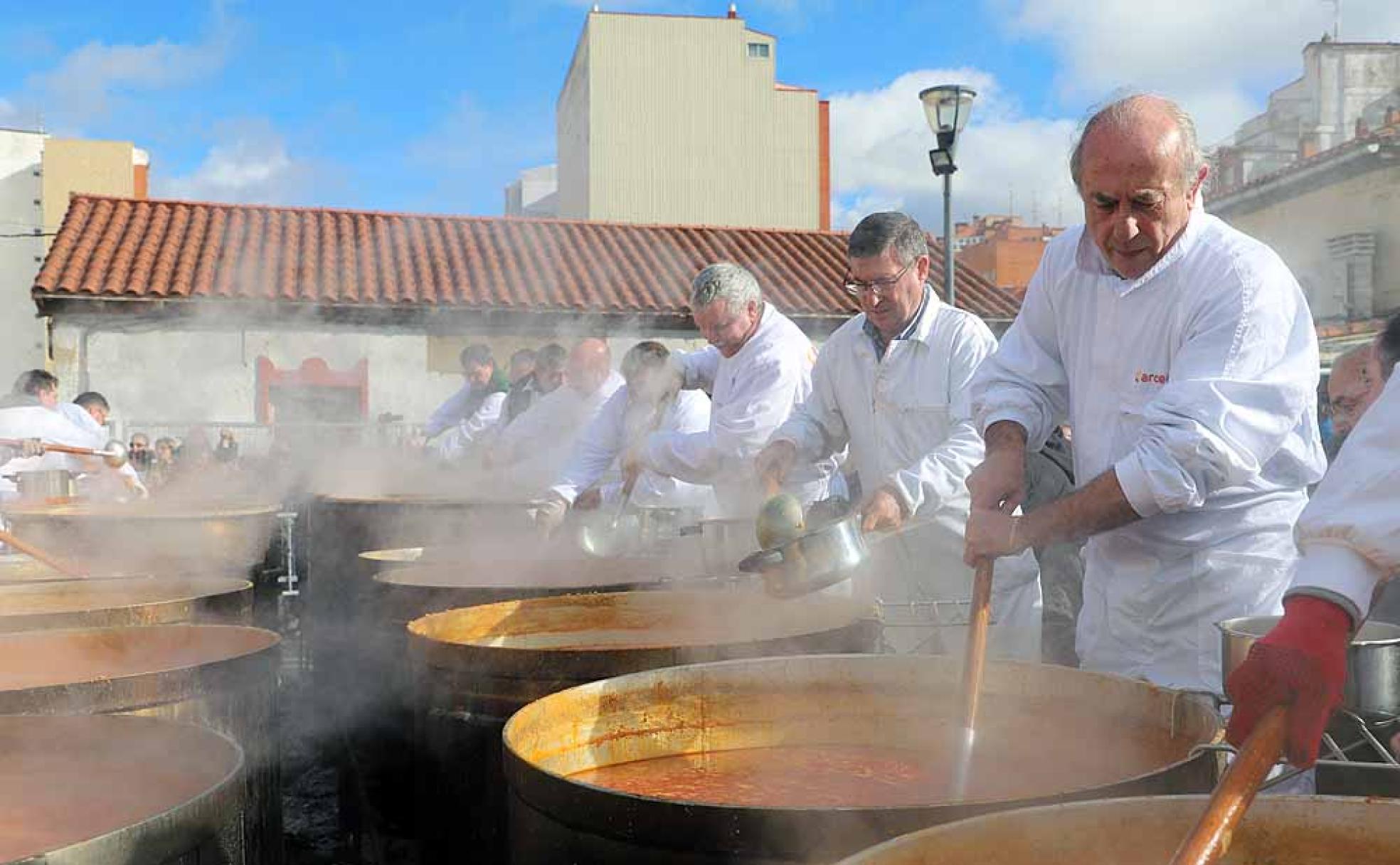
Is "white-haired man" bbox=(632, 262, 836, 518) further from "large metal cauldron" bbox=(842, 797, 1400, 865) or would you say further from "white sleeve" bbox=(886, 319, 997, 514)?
"large metal cauldron" bbox=(842, 797, 1400, 865)

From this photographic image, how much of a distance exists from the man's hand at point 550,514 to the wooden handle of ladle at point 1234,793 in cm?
351

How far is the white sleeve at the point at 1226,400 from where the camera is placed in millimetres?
2141

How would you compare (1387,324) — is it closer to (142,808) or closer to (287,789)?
(142,808)

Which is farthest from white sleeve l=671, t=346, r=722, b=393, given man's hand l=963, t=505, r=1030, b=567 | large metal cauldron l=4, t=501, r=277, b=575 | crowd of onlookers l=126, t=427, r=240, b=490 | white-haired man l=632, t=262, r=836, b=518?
crowd of onlookers l=126, t=427, r=240, b=490

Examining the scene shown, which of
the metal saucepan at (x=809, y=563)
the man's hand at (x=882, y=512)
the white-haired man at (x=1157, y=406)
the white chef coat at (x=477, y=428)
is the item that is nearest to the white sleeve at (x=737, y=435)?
the man's hand at (x=882, y=512)

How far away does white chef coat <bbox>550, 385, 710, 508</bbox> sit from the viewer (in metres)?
5.34

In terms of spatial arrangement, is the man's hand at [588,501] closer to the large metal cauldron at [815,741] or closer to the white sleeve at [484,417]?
the large metal cauldron at [815,741]

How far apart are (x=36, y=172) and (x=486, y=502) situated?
1051 inches

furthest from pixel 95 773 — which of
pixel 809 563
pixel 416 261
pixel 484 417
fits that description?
pixel 416 261

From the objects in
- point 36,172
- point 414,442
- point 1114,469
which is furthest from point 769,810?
point 36,172

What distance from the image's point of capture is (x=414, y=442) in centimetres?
1274

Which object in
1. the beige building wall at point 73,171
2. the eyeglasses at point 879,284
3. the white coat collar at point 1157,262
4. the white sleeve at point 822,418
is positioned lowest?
the white sleeve at point 822,418

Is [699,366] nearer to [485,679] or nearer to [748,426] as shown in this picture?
[748,426]

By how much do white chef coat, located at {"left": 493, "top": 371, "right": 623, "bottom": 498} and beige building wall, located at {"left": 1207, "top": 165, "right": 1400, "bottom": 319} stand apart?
10.2m
